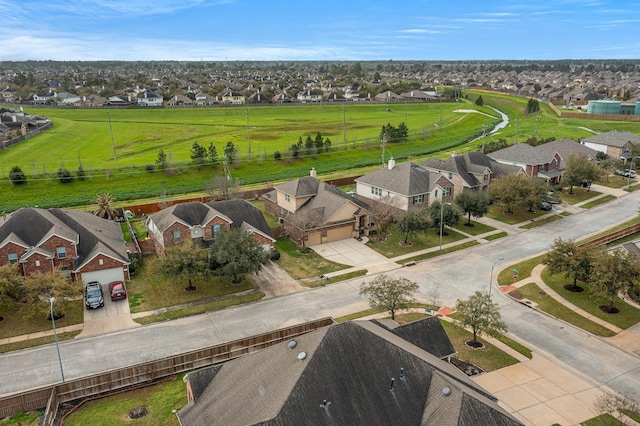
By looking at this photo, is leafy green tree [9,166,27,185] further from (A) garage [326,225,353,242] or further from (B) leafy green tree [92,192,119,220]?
(A) garage [326,225,353,242]

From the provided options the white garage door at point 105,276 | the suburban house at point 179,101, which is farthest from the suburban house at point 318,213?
the suburban house at point 179,101

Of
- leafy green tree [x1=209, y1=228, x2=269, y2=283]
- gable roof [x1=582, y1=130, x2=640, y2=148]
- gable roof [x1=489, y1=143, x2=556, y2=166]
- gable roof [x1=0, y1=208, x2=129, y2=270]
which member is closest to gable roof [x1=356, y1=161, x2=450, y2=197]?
gable roof [x1=489, y1=143, x2=556, y2=166]

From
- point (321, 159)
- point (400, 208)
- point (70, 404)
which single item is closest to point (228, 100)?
point (321, 159)

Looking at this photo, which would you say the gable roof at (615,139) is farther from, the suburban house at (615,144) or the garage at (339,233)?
the garage at (339,233)

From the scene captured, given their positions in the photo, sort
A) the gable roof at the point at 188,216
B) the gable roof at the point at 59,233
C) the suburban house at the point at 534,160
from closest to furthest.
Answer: the gable roof at the point at 59,233
the gable roof at the point at 188,216
the suburban house at the point at 534,160

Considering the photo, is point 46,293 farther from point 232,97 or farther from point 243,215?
point 232,97

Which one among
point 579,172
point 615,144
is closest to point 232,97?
point 615,144
